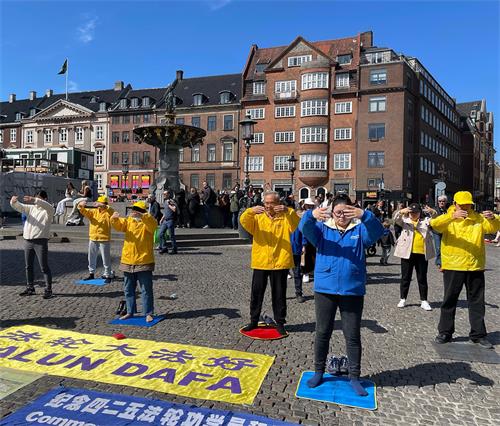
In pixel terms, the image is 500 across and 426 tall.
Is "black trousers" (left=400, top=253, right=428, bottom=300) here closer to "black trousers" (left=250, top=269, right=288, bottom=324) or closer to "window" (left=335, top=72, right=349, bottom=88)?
"black trousers" (left=250, top=269, right=288, bottom=324)

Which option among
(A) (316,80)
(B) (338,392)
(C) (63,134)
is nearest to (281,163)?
(A) (316,80)

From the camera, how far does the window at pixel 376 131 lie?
43.9m

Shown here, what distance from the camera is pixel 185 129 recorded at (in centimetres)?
1922

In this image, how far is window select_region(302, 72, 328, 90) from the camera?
4578 cm

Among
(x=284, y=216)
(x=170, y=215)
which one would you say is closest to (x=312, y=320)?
(x=284, y=216)

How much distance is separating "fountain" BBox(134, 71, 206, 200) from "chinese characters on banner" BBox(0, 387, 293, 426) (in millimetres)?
16163

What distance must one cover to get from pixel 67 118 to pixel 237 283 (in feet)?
204

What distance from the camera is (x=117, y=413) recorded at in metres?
3.50

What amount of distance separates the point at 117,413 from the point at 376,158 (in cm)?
4368

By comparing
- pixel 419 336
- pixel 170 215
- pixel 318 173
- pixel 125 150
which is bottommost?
pixel 419 336

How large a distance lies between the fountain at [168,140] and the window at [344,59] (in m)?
31.8

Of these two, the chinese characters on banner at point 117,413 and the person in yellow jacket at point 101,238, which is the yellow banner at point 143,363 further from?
the person in yellow jacket at point 101,238

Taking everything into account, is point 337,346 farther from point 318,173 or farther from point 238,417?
point 318,173

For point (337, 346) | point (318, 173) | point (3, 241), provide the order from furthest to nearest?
1. point (318, 173)
2. point (3, 241)
3. point (337, 346)
